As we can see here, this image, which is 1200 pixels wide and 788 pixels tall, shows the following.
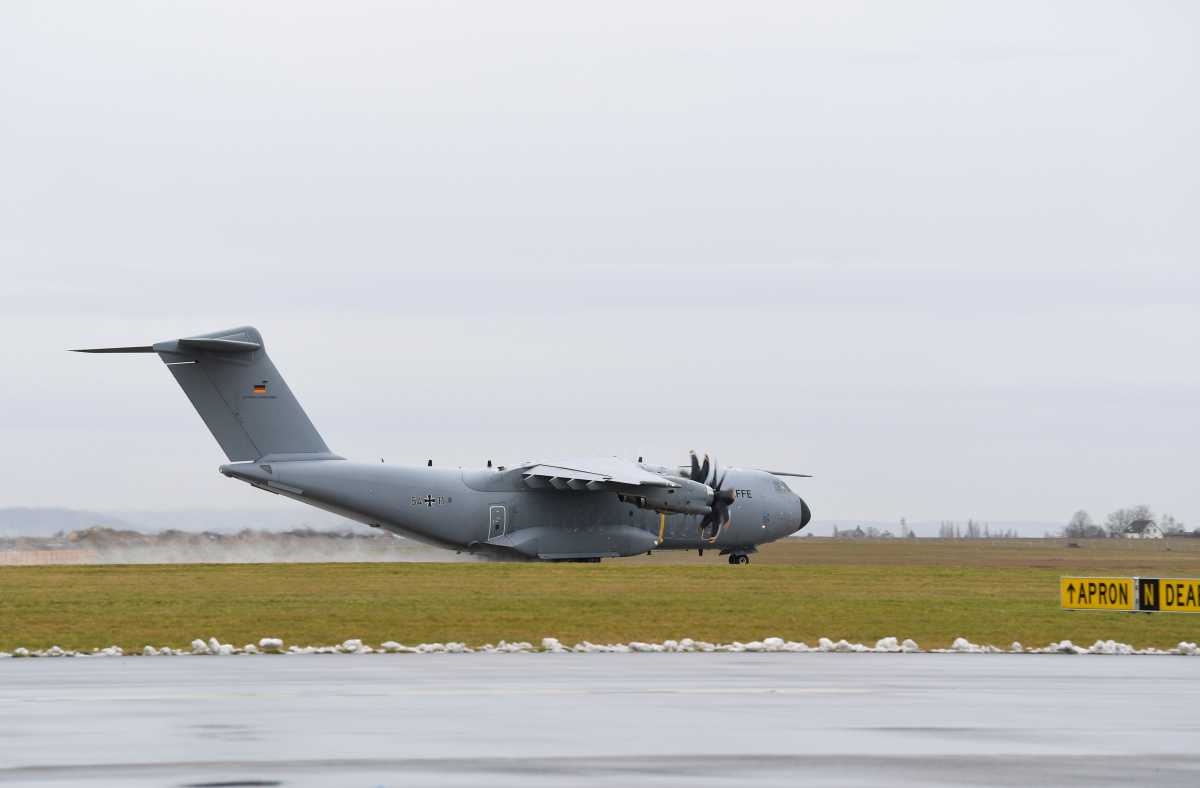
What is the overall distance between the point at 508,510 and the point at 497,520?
0.51 meters

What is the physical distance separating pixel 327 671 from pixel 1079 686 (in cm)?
939

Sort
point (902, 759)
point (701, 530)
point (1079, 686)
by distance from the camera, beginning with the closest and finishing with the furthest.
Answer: point (902, 759), point (1079, 686), point (701, 530)

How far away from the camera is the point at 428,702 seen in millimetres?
17672

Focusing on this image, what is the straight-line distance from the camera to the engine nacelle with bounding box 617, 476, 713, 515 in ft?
190

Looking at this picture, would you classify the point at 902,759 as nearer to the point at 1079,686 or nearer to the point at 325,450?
the point at 1079,686

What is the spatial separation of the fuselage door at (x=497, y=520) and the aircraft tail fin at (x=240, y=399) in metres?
6.56

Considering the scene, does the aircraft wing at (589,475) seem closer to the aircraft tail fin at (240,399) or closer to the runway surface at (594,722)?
the aircraft tail fin at (240,399)

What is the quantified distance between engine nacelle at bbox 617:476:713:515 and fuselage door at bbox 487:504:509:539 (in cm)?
416

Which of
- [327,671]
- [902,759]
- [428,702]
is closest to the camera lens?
[902,759]

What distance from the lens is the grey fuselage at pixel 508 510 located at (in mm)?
54875

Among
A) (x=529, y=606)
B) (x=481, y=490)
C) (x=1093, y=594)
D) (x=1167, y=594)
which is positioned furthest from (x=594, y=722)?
(x=481, y=490)

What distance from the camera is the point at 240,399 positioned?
55.0 meters

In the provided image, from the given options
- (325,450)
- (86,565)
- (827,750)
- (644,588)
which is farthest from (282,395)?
(827,750)

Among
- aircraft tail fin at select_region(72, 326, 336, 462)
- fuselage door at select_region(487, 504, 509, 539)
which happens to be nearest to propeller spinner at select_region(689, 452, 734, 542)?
fuselage door at select_region(487, 504, 509, 539)
